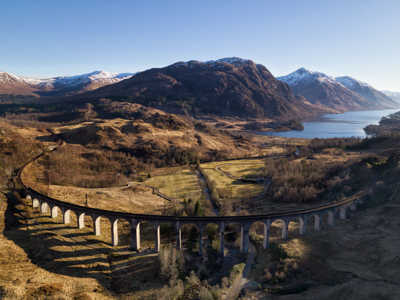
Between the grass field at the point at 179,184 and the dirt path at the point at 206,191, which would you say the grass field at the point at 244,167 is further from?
the grass field at the point at 179,184

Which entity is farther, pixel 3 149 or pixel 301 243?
pixel 3 149


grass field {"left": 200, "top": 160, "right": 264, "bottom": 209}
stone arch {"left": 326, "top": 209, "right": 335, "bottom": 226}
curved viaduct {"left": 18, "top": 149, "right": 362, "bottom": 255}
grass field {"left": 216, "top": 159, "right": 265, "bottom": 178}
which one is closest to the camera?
curved viaduct {"left": 18, "top": 149, "right": 362, "bottom": 255}

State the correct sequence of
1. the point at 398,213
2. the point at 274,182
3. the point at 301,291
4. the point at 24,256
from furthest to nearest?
the point at 274,182 < the point at 398,213 < the point at 24,256 < the point at 301,291

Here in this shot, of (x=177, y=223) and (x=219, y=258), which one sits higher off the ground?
(x=177, y=223)

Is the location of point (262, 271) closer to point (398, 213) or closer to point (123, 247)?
point (123, 247)

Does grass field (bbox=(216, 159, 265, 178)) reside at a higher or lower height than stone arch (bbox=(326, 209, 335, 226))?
higher

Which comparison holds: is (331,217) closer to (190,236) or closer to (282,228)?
(282,228)

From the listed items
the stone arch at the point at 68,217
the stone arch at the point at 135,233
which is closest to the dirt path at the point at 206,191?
the stone arch at the point at 135,233

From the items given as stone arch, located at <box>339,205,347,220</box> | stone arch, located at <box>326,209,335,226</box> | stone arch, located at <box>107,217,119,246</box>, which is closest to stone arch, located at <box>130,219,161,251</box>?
stone arch, located at <box>107,217,119,246</box>

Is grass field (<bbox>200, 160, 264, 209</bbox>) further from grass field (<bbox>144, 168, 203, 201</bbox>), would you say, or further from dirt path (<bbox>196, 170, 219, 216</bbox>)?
grass field (<bbox>144, 168, 203, 201</bbox>)

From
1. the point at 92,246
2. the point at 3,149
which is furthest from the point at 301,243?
the point at 3,149

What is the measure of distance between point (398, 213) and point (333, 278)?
2727 cm

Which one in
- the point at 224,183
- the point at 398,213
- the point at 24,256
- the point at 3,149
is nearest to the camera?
the point at 24,256

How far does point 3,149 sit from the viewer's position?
9562cm
